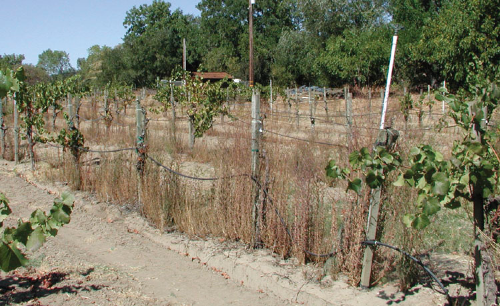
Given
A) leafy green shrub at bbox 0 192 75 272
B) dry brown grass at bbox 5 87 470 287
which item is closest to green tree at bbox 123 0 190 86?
dry brown grass at bbox 5 87 470 287

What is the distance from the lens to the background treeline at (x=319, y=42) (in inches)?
971

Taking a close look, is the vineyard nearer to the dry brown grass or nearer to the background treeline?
the dry brown grass

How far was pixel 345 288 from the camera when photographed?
4.04 metres

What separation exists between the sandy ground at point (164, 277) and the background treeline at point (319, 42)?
25.7 feet

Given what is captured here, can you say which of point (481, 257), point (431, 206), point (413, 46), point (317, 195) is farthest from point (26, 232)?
point (413, 46)

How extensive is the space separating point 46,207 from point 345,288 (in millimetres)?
4924

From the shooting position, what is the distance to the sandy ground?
403 centimetres

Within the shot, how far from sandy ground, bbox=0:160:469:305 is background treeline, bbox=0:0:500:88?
7.82 meters

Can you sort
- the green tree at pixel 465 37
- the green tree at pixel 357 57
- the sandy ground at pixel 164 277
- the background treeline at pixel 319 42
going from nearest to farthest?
the sandy ground at pixel 164 277 < the green tree at pixel 465 37 < the background treeline at pixel 319 42 < the green tree at pixel 357 57

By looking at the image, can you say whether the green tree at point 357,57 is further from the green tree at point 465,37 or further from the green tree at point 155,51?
the green tree at point 155,51

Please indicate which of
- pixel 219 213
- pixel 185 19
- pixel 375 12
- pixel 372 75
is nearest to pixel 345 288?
pixel 219 213

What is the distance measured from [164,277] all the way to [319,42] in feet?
129

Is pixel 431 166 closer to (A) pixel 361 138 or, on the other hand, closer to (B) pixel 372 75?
(A) pixel 361 138

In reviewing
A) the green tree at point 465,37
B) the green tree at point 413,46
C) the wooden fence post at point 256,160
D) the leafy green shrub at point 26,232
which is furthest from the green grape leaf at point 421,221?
the green tree at point 413,46
